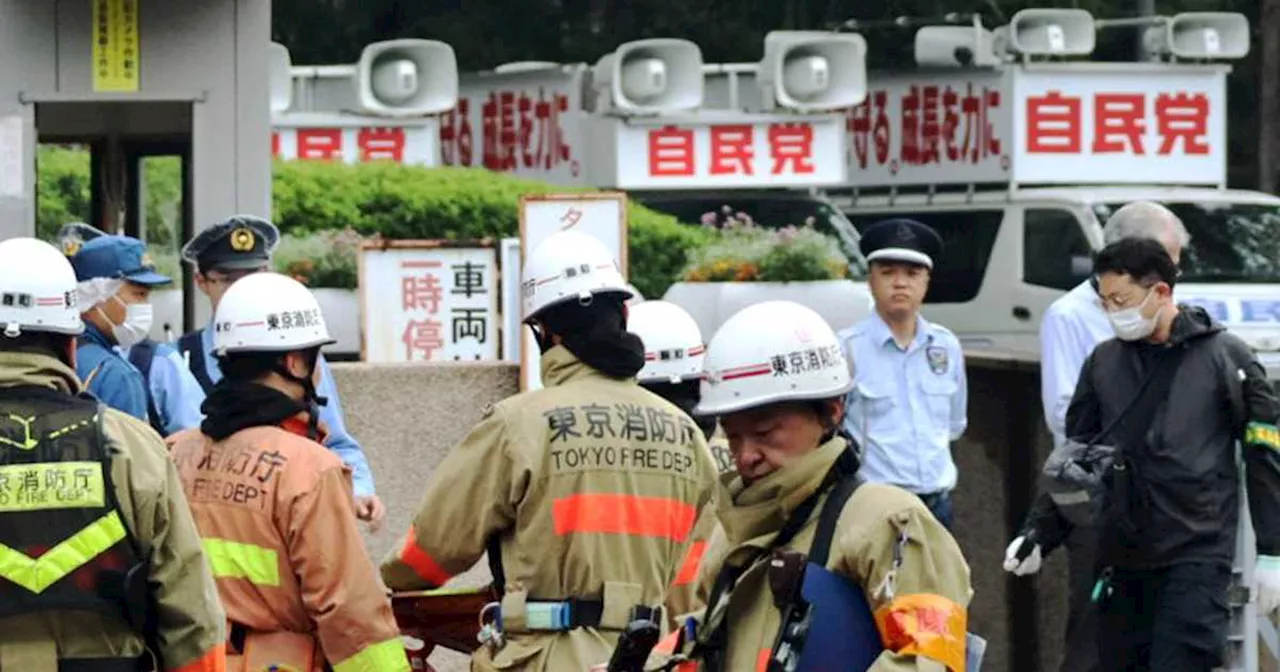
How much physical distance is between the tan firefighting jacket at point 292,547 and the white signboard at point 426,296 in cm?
460

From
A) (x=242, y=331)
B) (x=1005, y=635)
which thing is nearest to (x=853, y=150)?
(x=1005, y=635)

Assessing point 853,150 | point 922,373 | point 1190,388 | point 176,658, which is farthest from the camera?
point 853,150

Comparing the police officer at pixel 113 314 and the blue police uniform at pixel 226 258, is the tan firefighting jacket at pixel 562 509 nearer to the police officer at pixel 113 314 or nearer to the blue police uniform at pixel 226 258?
the police officer at pixel 113 314

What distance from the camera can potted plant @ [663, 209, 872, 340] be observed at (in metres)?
16.7

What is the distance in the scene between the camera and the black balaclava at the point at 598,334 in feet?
22.6

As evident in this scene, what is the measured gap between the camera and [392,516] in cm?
1057

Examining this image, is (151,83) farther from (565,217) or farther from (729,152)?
(729,152)

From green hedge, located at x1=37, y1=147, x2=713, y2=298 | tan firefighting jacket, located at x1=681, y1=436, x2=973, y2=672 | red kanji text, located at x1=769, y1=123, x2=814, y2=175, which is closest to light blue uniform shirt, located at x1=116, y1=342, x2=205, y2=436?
tan firefighting jacket, located at x1=681, y1=436, x2=973, y2=672

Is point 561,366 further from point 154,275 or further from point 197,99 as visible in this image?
point 197,99

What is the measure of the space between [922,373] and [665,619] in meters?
3.59

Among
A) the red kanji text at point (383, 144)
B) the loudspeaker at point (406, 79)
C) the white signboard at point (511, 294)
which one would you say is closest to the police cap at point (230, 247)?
the white signboard at point (511, 294)

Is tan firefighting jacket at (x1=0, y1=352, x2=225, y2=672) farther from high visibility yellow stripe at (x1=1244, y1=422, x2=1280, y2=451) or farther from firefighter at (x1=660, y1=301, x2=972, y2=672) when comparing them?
high visibility yellow stripe at (x1=1244, y1=422, x2=1280, y2=451)

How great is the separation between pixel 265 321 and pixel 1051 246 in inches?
525

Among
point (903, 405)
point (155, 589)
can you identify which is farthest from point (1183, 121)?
point (155, 589)
